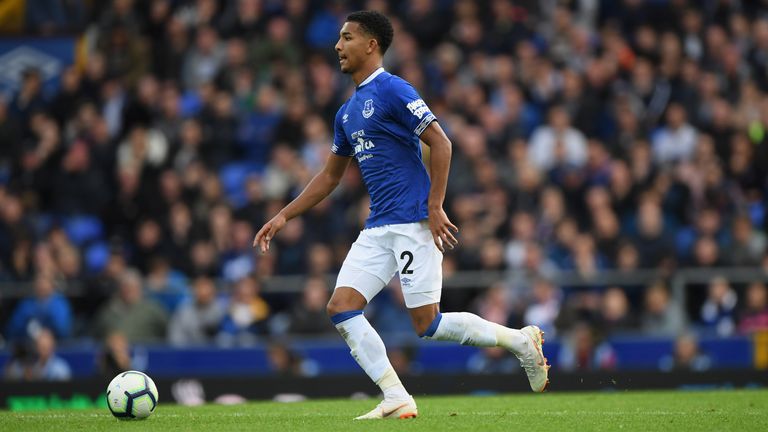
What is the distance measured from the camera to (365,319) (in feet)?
26.1

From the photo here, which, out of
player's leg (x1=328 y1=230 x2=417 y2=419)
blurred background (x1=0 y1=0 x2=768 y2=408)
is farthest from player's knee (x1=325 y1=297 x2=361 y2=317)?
blurred background (x1=0 y1=0 x2=768 y2=408)

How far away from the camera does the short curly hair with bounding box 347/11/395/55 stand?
8117 mm

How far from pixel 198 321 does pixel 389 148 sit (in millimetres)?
7062

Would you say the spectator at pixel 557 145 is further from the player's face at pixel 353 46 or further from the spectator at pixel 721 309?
the player's face at pixel 353 46

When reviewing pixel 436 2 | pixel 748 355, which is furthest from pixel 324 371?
pixel 436 2

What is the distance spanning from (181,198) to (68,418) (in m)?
7.54

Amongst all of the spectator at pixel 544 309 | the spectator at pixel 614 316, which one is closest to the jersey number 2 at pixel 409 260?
the spectator at pixel 544 309

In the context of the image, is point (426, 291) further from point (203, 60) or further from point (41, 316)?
point (203, 60)

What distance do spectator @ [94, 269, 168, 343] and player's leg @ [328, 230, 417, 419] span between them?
6.89 meters

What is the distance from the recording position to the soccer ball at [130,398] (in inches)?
327

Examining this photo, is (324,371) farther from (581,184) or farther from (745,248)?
(745,248)

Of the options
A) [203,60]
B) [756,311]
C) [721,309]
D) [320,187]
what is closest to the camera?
[320,187]

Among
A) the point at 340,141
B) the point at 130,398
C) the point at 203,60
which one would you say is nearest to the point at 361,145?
the point at 340,141

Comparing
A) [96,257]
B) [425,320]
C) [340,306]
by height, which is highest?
[340,306]
